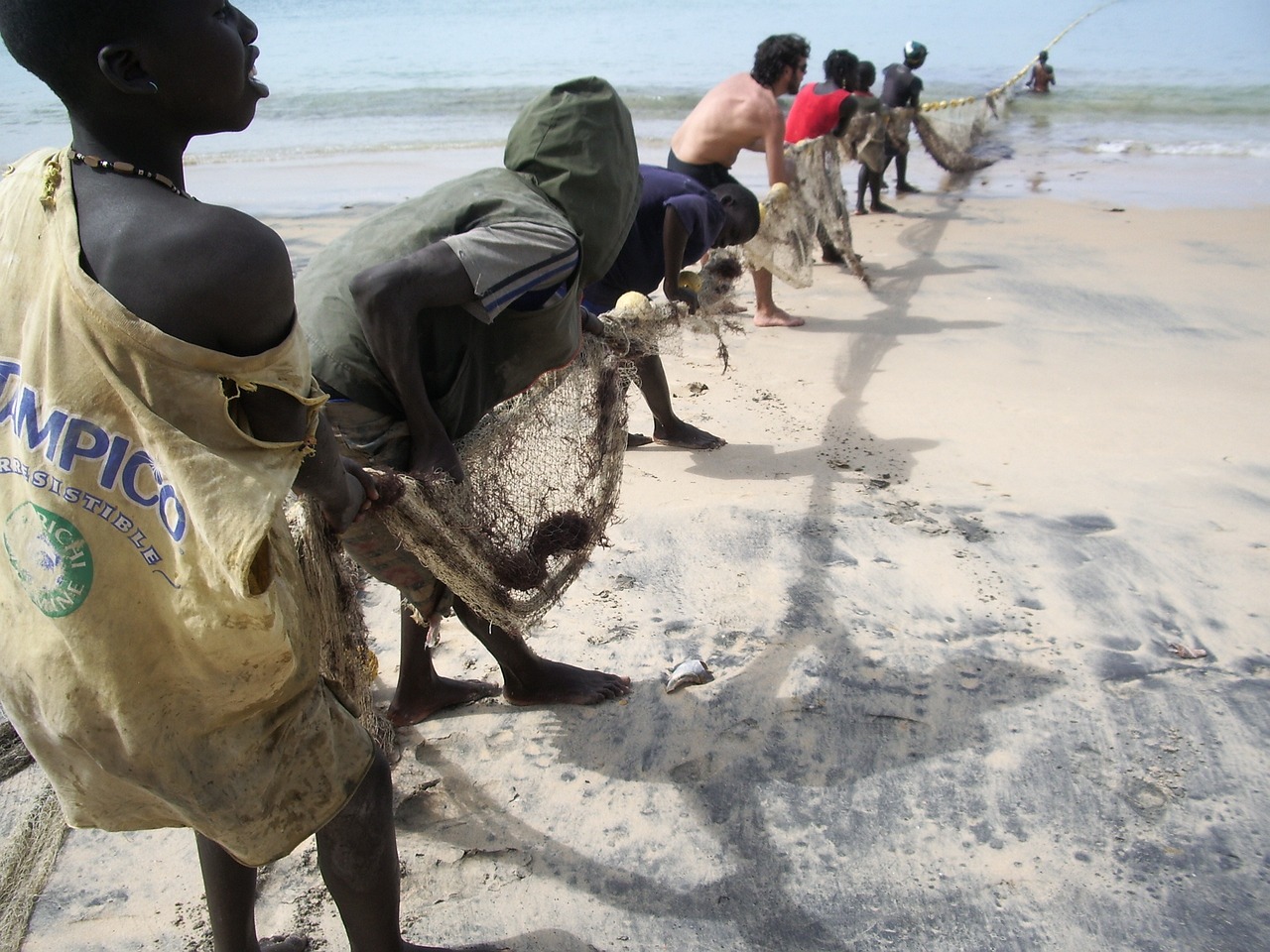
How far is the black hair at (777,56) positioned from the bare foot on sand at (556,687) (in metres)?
4.71

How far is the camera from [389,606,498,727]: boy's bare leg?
261cm

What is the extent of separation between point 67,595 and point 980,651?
90.9 inches

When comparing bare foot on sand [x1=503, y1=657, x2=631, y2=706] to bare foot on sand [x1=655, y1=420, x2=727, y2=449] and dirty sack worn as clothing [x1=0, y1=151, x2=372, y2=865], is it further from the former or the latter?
bare foot on sand [x1=655, y1=420, x2=727, y2=449]

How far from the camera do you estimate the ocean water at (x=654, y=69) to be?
15.1 metres

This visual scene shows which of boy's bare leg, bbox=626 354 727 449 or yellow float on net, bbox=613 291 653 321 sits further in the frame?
boy's bare leg, bbox=626 354 727 449

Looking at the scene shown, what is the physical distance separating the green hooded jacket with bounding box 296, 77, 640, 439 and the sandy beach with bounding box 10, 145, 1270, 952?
35.6 inches

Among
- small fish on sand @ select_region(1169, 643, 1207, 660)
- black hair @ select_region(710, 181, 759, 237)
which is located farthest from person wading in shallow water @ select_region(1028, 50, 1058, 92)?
small fish on sand @ select_region(1169, 643, 1207, 660)

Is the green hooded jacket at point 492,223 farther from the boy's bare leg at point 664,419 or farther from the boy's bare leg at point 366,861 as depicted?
the boy's bare leg at point 664,419

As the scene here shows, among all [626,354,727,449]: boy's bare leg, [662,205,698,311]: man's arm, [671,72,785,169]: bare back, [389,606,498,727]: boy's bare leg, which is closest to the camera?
[389,606,498,727]: boy's bare leg

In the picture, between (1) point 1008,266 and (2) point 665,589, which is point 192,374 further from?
(1) point 1008,266

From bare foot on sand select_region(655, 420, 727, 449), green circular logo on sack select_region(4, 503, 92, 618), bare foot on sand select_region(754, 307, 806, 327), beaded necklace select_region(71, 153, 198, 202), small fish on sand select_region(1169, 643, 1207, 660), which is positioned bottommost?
bare foot on sand select_region(655, 420, 727, 449)

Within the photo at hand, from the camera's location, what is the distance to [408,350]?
2.15 m

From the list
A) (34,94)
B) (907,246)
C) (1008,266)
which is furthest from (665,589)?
(34,94)

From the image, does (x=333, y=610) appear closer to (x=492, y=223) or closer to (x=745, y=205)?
(x=492, y=223)
